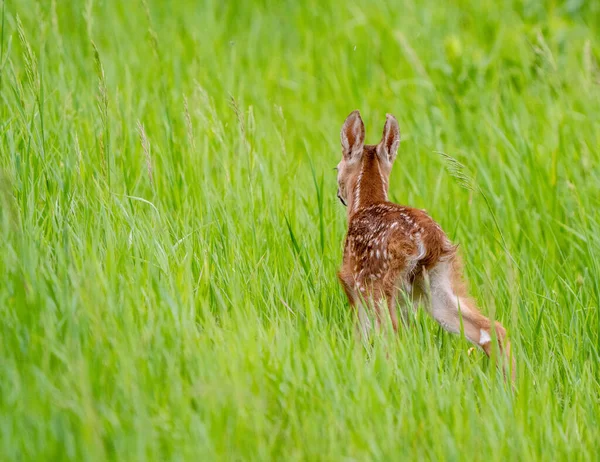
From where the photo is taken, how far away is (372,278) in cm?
420

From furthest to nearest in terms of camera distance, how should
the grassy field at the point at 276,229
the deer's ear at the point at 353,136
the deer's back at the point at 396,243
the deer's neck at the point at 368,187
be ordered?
the deer's ear at the point at 353,136 → the deer's neck at the point at 368,187 → the deer's back at the point at 396,243 → the grassy field at the point at 276,229

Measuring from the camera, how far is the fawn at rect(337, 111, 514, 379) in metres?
4.13

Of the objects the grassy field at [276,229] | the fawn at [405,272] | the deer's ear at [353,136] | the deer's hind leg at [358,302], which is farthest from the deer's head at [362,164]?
the deer's hind leg at [358,302]

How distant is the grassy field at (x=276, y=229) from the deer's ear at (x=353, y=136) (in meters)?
0.21

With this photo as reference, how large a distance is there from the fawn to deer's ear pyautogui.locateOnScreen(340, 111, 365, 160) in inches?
21.6

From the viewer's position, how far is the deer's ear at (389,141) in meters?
5.00

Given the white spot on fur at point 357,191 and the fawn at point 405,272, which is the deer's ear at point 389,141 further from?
the fawn at point 405,272

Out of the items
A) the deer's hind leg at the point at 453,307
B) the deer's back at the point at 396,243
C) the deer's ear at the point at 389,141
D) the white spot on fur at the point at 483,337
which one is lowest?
the white spot on fur at the point at 483,337

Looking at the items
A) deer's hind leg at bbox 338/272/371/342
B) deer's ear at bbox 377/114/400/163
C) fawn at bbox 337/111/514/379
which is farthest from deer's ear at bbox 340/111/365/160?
deer's hind leg at bbox 338/272/371/342

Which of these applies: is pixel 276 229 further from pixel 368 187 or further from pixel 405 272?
pixel 405 272

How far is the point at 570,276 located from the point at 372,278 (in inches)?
47.9

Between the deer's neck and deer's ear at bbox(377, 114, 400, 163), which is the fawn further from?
deer's ear at bbox(377, 114, 400, 163)

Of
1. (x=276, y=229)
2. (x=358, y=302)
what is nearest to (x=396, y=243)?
(x=358, y=302)

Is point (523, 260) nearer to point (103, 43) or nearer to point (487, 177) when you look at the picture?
point (487, 177)
